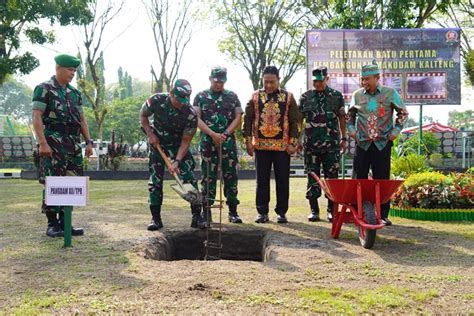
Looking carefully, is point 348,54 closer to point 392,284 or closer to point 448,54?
point 448,54

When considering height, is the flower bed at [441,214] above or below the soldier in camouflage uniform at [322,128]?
below

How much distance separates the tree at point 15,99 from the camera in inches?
3378

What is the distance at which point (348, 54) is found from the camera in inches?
426

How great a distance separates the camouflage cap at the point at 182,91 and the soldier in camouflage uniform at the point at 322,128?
1683 mm

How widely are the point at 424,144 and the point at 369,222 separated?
8.08m

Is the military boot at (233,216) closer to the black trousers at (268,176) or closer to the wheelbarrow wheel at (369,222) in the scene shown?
the black trousers at (268,176)

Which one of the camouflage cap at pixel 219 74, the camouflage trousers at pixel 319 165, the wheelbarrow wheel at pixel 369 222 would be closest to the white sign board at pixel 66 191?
the camouflage cap at pixel 219 74

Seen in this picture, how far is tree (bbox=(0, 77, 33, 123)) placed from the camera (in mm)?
85812

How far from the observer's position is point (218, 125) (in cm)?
577

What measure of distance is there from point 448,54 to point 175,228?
8269 mm

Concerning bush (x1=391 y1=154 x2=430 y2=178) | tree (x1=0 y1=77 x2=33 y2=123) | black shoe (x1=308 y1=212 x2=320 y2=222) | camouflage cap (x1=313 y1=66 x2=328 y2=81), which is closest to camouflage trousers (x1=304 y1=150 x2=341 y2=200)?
black shoe (x1=308 y1=212 x2=320 y2=222)

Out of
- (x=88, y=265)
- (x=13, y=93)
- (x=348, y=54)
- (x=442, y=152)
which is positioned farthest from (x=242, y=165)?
(x=13, y=93)

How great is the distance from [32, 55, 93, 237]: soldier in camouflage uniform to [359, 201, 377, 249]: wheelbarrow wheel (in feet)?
9.23

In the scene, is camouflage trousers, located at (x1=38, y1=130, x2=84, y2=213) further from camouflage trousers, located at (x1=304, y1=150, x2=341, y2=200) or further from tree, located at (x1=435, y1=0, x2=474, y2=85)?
tree, located at (x1=435, y1=0, x2=474, y2=85)
